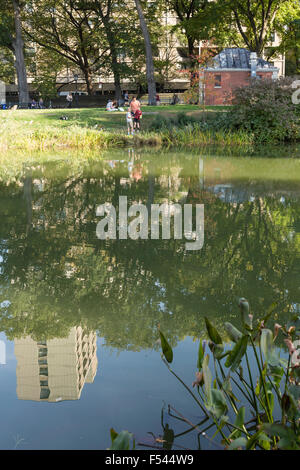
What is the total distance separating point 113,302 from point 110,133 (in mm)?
20668

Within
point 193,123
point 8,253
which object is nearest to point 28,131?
point 193,123

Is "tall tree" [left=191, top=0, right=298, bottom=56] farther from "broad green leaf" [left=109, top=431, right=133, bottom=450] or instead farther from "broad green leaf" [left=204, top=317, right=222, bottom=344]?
"broad green leaf" [left=109, top=431, right=133, bottom=450]

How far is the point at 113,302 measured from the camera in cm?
512

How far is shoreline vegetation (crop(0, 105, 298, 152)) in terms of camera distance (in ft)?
77.3

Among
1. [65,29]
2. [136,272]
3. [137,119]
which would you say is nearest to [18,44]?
[65,29]

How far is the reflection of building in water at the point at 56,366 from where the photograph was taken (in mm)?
3572

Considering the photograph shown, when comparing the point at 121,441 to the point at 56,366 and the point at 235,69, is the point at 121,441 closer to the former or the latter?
the point at 56,366

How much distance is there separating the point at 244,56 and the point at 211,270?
3823 cm

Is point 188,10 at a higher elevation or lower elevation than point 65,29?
higher

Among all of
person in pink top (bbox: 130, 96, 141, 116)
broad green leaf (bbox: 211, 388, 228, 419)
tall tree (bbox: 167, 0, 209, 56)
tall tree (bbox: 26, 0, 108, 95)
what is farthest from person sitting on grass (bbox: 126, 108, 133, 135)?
broad green leaf (bbox: 211, 388, 228, 419)

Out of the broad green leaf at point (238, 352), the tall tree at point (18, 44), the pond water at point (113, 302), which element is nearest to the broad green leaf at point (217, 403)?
the broad green leaf at point (238, 352)

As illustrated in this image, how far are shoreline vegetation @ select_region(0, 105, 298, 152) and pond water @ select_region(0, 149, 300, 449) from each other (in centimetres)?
1315
